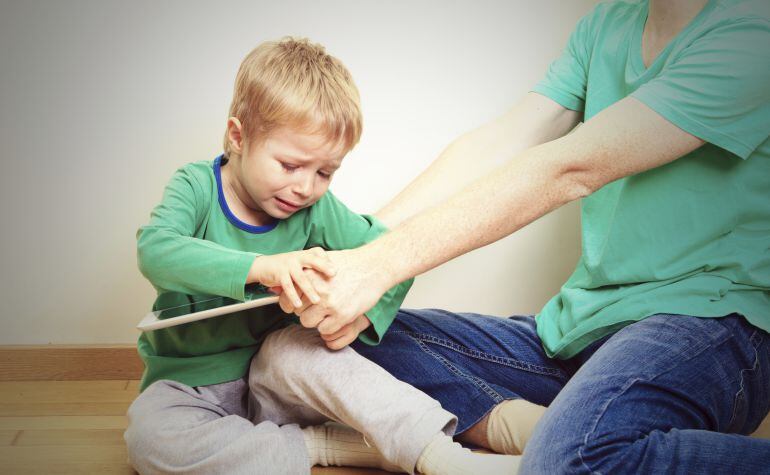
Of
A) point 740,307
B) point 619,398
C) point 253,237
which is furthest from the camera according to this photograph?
point 253,237

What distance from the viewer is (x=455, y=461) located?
0.90 m

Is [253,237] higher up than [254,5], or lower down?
lower down

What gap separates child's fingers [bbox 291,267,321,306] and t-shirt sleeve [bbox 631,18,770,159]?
503mm

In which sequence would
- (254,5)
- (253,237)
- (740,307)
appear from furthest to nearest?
(254,5)
(253,237)
(740,307)

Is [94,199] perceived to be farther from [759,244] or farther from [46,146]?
[759,244]

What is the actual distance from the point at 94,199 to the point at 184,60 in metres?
0.36

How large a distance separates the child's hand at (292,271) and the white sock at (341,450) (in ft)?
1.00

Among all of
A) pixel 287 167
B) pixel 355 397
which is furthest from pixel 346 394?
pixel 287 167

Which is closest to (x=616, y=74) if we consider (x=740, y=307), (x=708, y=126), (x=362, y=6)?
(x=708, y=126)

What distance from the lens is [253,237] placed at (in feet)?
3.75

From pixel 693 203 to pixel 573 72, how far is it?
1.22 feet

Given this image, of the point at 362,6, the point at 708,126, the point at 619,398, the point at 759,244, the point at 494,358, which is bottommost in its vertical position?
the point at 494,358

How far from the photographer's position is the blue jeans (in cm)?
77

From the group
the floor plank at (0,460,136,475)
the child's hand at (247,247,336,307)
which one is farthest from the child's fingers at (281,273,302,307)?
the floor plank at (0,460,136,475)
